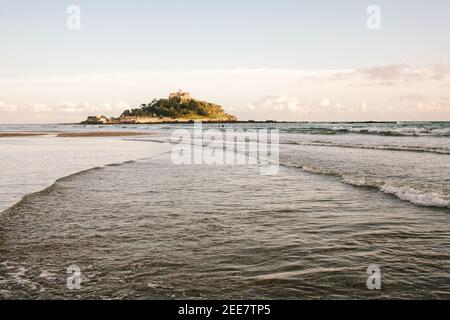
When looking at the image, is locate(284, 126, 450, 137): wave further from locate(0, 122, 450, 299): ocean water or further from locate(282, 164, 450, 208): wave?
locate(0, 122, 450, 299): ocean water

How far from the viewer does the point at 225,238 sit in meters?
6.88

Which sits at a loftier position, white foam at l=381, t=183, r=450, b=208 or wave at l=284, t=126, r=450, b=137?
wave at l=284, t=126, r=450, b=137

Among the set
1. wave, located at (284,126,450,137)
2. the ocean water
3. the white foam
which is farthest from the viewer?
wave, located at (284,126,450,137)

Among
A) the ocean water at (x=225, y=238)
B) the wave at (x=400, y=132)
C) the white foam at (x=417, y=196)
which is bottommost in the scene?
the ocean water at (x=225, y=238)

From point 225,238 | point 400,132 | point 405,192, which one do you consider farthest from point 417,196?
point 400,132

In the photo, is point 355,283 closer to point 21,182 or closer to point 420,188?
point 420,188

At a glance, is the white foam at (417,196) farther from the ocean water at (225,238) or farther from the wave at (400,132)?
the wave at (400,132)

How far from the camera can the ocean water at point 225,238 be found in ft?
16.1

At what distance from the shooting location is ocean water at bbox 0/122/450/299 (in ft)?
16.1

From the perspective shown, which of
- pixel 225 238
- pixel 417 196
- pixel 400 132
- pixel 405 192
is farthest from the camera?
pixel 400 132

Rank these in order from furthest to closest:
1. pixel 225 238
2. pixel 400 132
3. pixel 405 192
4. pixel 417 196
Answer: pixel 400 132
pixel 405 192
pixel 417 196
pixel 225 238

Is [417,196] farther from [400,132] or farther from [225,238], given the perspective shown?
[400,132]

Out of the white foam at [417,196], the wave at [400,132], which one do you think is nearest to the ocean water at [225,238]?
the white foam at [417,196]

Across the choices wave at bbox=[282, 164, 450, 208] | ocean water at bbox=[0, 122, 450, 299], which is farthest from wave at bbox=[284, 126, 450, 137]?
ocean water at bbox=[0, 122, 450, 299]
